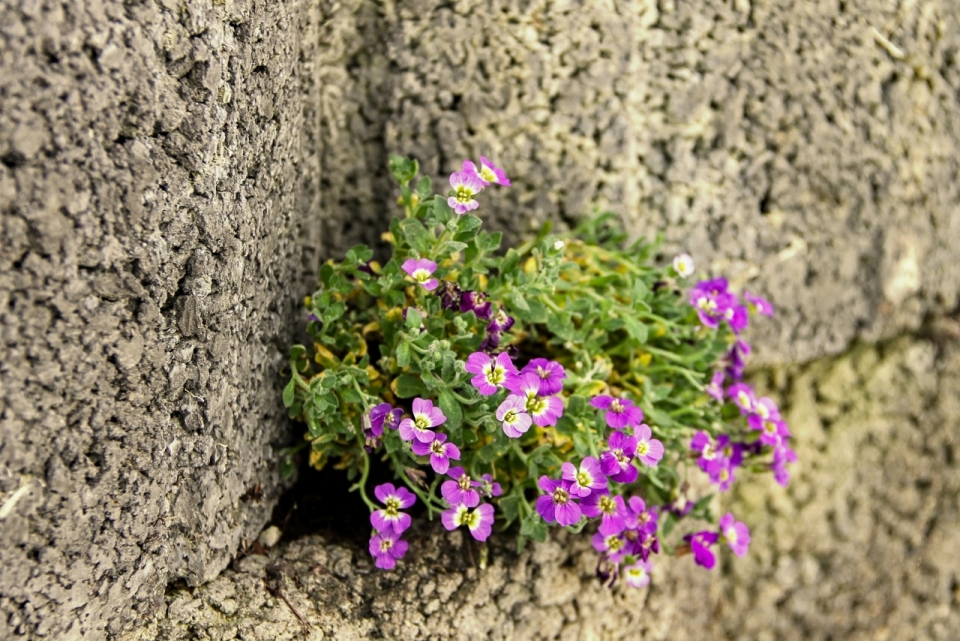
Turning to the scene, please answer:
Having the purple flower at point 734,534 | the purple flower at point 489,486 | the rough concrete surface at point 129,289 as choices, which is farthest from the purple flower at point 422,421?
the purple flower at point 734,534

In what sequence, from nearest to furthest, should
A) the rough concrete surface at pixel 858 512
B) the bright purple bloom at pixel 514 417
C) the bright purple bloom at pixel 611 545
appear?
1. the bright purple bloom at pixel 514 417
2. the bright purple bloom at pixel 611 545
3. the rough concrete surface at pixel 858 512

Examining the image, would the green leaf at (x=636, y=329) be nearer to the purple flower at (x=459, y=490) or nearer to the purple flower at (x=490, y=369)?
the purple flower at (x=490, y=369)

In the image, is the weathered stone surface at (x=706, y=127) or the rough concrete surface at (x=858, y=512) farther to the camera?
the rough concrete surface at (x=858, y=512)

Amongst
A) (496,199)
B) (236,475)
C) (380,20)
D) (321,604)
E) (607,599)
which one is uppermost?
(380,20)

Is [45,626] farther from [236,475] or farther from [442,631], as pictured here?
[442,631]

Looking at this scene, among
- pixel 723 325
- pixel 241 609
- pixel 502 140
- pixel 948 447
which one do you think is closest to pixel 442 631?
pixel 241 609

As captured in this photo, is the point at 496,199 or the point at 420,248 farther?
the point at 496,199

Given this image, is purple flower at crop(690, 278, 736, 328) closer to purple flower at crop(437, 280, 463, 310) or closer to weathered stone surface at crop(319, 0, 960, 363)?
weathered stone surface at crop(319, 0, 960, 363)
